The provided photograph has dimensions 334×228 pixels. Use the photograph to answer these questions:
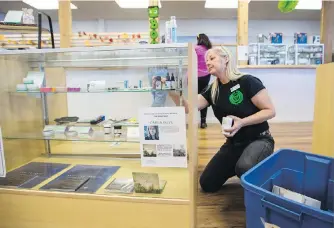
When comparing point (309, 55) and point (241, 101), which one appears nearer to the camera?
point (241, 101)

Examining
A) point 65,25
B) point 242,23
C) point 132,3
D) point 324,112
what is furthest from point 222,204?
point 132,3

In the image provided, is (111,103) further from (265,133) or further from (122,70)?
(265,133)

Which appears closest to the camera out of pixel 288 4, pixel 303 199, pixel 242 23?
pixel 303 199

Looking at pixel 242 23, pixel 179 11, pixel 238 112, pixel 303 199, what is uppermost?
pixel 179 11

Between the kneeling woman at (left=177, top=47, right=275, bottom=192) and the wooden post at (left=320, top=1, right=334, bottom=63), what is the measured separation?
160 inches

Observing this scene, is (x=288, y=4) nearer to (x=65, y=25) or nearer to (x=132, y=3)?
(x=132, y=3)

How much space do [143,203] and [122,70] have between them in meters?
0.90

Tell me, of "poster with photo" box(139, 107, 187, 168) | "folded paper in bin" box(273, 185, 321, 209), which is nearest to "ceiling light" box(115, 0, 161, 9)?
"poster with photo" box(139, 107, 187, 168)

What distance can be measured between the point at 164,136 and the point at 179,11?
5.20 metres

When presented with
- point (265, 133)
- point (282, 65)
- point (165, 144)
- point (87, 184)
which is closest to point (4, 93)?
point (87, 184)

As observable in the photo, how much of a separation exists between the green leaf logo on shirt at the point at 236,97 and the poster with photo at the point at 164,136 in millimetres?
740

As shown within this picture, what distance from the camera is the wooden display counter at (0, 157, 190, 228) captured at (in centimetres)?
126

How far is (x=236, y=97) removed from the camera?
6.04 ft

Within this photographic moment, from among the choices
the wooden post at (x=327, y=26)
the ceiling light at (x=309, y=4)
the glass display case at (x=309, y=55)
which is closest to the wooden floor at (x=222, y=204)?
the glass display case at (x=309, y=55)
